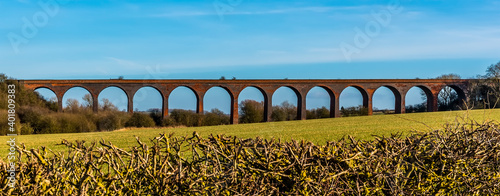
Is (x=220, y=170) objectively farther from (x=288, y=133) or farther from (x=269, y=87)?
(x=269, y=87)

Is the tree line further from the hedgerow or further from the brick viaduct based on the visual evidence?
the hedgerow


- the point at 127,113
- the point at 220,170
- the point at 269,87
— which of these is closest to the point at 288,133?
the point at 220,170

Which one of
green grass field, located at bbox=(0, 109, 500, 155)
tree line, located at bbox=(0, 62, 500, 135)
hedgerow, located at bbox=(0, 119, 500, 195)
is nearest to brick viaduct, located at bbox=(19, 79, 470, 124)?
tree line, located at bbox=(0, 62, 500, 135)

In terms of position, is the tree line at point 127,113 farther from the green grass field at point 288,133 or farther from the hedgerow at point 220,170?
the hedgerow at point 220,170

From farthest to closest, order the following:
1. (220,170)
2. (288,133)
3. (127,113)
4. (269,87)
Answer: (269,87)
(127,113)
(288,133)
(220,170)

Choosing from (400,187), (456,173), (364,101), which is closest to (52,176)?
(400,187)

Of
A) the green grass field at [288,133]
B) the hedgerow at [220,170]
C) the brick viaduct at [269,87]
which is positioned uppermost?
the brick viaduct at [269,87]

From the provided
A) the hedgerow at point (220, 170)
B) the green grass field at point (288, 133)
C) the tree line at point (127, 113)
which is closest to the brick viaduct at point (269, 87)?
the tree line at point (127, 113)

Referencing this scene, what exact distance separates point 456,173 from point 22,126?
21986mm

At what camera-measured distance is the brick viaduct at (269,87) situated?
35438 millimetres

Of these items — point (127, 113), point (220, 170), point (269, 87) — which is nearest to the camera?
point (220, 170)

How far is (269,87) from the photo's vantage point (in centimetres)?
3800

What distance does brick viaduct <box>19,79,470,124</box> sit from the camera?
35.4 m

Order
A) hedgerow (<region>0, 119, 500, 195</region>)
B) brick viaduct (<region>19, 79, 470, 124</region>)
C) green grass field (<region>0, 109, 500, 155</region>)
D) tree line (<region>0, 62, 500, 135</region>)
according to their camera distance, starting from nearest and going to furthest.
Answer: hedgerow (<region>0, 119, 500, 195</region>), green grass field (<region>0, 109, 500, 155</region>), tree line (<region>0, 62, 500, 135</region>), brick viaduct (<region>19, 79, 470, 124</region>)
